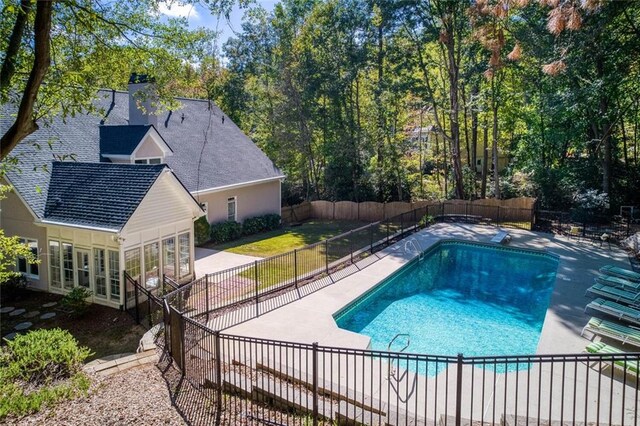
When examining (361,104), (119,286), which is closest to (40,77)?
(119,286)

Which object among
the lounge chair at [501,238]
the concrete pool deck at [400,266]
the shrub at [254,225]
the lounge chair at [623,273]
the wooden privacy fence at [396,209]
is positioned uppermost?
the wooden privacy fence at [396,209]

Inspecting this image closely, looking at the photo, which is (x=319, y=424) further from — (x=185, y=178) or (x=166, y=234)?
(x=185, y=178)

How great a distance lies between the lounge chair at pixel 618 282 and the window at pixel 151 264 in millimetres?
12785

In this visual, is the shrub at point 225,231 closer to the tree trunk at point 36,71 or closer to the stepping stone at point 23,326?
the stepping stone at point 23,326

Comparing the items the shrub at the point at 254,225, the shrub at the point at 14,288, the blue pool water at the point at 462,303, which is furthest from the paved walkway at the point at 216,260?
the blue pool water at the point at 462,303

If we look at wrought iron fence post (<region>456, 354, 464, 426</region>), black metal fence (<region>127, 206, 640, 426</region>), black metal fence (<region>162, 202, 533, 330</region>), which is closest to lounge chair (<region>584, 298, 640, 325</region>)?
black metal fence (<region>127, 206, 640, 426</region>)

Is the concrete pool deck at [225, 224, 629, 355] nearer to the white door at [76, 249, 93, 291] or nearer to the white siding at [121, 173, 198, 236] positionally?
the white siding at [121, 173, 198, 236]

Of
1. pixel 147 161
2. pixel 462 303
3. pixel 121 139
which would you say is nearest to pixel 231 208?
pixel 147 161

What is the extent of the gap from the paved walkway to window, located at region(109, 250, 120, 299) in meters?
2.89

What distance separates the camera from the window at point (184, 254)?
13586mm

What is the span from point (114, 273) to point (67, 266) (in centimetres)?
195

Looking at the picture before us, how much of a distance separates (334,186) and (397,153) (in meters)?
4.73

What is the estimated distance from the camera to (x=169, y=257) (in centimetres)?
1320

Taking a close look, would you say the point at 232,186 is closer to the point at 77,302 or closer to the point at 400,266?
the point at 400,266
